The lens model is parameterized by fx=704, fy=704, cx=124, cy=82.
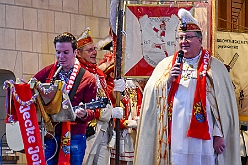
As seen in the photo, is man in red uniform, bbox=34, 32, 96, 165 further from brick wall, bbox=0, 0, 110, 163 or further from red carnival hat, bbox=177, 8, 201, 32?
brick wall, bbox=0, 0, 110, 163

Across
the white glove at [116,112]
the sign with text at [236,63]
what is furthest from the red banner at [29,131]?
the sign with text at [236,63]

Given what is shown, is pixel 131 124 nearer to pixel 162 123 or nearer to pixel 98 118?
pixel 98 118

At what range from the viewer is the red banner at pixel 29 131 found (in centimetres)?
468

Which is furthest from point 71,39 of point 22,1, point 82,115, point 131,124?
point 22,1

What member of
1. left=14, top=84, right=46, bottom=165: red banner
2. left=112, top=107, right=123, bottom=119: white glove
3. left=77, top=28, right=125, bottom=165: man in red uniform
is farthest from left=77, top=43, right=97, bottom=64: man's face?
left=14, top=84, right=46, bottom=165: red banner

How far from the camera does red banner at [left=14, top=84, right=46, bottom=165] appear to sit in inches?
184

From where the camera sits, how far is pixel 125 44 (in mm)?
6285

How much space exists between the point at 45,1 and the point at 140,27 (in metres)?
2.73

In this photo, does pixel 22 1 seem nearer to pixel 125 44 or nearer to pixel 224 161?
pixel 125 44

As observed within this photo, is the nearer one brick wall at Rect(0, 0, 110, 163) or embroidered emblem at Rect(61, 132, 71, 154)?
embroidered emblem at Rect(61, 132, 71, 154)

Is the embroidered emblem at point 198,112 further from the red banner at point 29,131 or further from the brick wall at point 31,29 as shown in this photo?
the brick wall at point 31,29

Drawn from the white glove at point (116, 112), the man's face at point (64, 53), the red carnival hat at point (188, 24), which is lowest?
the white glove at point (116, 112)

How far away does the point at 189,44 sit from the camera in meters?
5.41

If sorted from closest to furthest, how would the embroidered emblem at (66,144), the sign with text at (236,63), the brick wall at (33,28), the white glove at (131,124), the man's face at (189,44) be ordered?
the embroidered emblem at (66,144) → the man's face at (189,44) → the white glove at (131,124) → the sign with text at (236,63) → the brick wall at (33,28)
